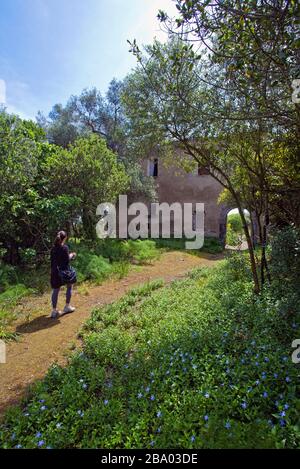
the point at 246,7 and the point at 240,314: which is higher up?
the point at 246,7

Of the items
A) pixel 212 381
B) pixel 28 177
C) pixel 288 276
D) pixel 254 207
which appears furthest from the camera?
pixel 28 177

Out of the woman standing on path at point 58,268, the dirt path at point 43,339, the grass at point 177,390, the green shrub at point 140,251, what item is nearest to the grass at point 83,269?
the green shrub at point 140,251

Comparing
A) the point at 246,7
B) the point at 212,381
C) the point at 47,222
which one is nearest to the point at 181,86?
the point at 246,7

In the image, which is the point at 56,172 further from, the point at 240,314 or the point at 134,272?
the point at 240,314

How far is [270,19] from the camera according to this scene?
2943mm

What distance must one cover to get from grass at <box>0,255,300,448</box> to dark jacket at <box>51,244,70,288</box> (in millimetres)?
1534

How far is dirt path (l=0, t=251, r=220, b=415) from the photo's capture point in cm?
379

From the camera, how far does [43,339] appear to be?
489 centimetres

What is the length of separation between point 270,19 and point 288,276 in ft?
12.5

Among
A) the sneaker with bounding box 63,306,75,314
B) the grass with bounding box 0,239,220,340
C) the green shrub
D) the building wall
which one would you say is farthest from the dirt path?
the building wall

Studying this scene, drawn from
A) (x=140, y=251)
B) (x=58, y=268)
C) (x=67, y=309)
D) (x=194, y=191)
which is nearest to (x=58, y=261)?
(x=58, y=268)

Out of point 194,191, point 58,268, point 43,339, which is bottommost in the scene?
point 43,339

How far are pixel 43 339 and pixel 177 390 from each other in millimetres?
2955

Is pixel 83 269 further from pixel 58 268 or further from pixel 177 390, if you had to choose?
pixel 177 390
